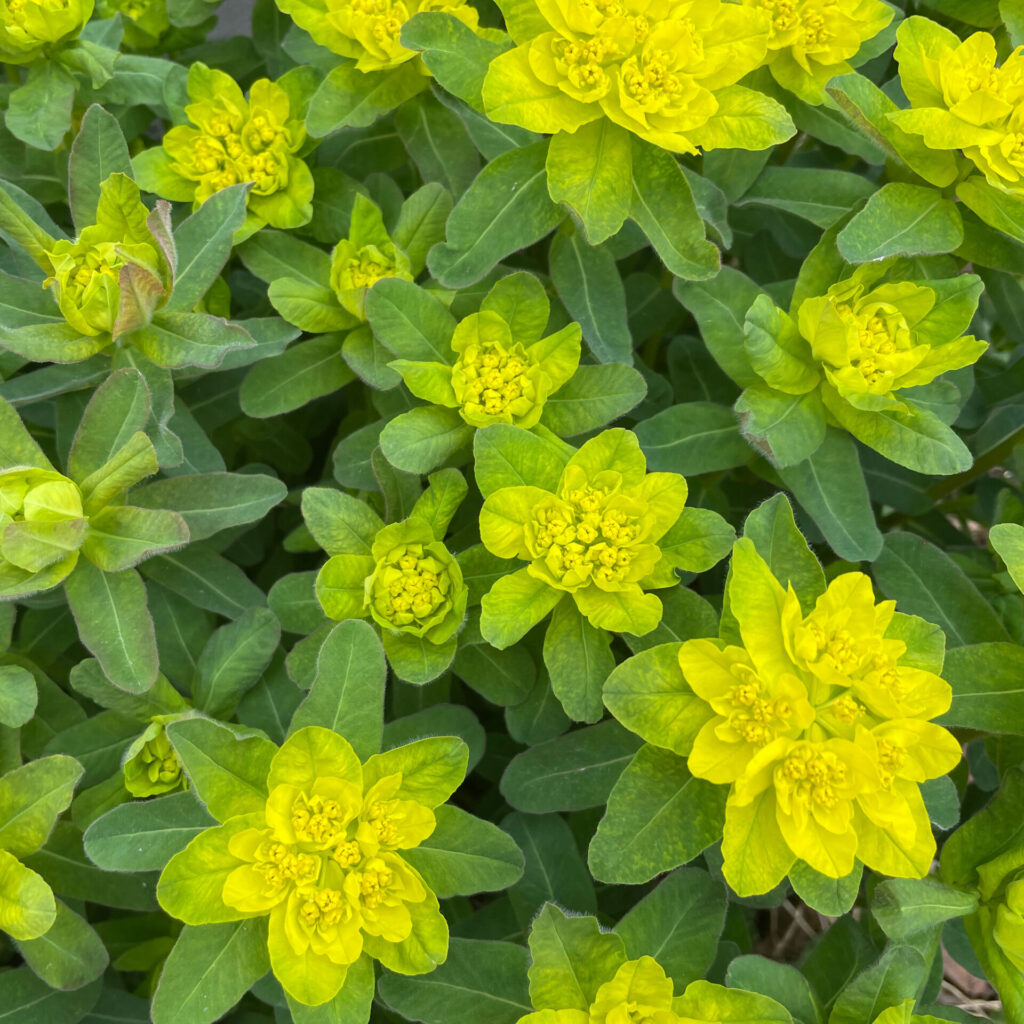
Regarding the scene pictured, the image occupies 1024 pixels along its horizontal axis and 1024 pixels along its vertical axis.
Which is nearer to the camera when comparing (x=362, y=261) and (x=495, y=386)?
(x=495, y=386)

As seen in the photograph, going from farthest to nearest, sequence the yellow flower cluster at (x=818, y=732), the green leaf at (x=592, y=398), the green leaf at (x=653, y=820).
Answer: the green leaf at (x=592, y=398) → the green leaf at (x=653, y=820) → the yellow flower cluster at (x=818, y=732)

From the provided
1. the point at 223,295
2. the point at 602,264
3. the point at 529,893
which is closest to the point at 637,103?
the point at 602,264

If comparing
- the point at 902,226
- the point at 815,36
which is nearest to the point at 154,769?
the point at 902,226

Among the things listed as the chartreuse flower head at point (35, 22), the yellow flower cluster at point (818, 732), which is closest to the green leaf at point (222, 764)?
the yellow flower cluster at point (818, 732)

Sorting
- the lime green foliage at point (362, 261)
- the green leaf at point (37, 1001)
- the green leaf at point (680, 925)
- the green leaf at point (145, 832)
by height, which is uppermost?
the lime green foliage at point (362, 261)

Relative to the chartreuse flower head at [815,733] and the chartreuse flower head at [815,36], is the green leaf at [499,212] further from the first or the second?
the chartreuse flower head at [815,733]

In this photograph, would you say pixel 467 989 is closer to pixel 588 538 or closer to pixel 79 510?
pixel 588 538

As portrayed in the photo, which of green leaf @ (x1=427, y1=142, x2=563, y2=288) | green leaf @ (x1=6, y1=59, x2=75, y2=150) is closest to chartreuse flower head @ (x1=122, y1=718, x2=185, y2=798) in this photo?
green leaf @ (x1=427, y1=142, x2=563, y2=288)
